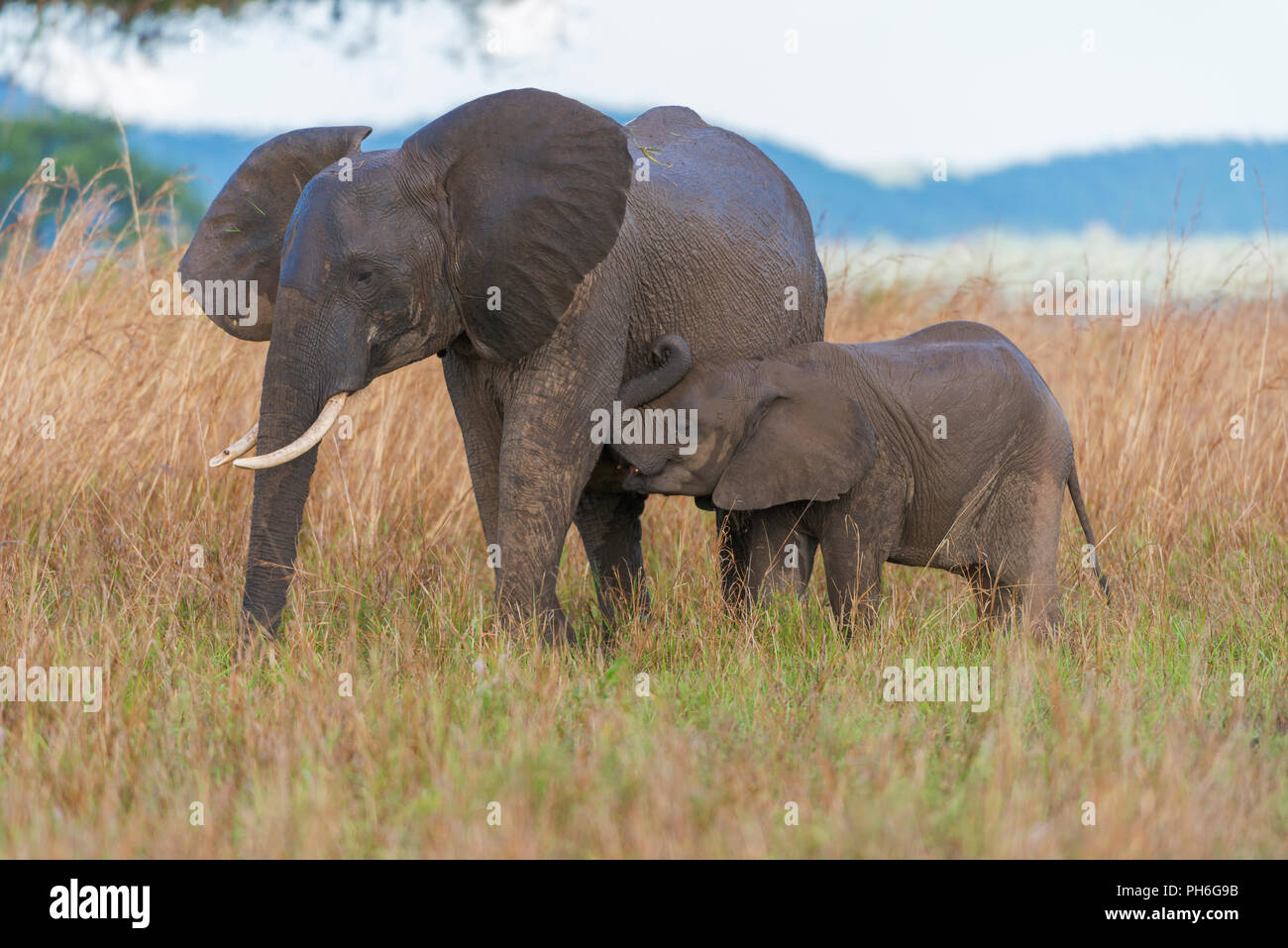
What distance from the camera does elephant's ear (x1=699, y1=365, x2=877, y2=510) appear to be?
16.9 ft

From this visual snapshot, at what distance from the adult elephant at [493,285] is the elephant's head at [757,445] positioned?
0.80 ft

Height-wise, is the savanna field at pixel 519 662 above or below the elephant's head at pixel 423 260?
below

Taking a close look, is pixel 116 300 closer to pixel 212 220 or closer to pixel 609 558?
pixel 212 220

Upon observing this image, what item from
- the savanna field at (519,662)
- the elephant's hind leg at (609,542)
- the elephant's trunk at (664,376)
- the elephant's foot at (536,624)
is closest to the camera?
the savanna field at (519,662)

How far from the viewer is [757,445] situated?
5188 millimetres

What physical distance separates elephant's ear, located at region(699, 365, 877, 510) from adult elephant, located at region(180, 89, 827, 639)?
40 cm

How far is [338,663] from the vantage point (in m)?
4.62

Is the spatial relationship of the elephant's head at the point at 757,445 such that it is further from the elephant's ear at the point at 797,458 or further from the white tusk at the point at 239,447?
the white tusk at the point at 239,447

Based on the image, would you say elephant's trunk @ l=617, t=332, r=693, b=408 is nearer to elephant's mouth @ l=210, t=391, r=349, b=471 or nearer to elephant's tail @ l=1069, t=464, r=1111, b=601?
elephant's mouth @ l=210, t=391, r=349, b=471

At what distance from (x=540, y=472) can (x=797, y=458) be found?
93 cm

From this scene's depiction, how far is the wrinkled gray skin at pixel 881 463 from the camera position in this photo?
17.0 ft

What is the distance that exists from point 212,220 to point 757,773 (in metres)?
2.97

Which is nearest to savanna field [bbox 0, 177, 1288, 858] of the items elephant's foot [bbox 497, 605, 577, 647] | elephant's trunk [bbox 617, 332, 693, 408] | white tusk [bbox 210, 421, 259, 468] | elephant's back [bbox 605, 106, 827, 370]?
elephant's foot [bbox 497, 605, 577, 647]

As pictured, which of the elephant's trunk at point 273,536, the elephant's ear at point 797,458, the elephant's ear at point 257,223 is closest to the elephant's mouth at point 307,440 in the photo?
the elephant's trunk at point 273,536
